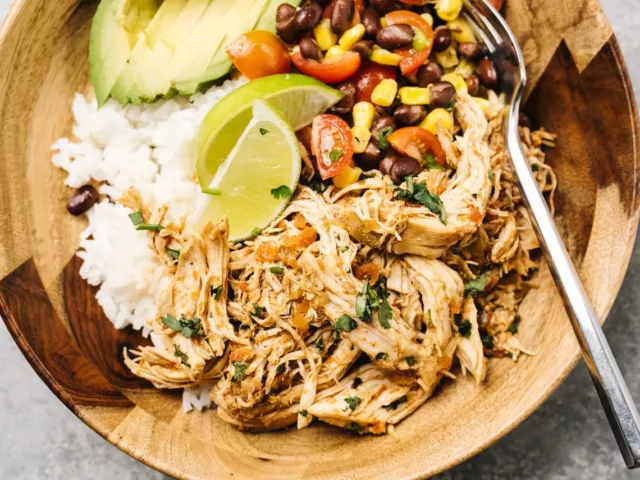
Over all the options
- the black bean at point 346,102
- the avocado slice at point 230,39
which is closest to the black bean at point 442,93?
the black bean at point 346,102

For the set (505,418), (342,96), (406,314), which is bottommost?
(505,418)

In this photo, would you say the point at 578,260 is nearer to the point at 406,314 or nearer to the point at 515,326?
the point at 515,326

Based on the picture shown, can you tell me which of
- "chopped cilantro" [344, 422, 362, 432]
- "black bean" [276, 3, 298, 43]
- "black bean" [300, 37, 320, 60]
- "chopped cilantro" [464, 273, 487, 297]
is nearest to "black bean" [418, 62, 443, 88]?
"black bean" [300, 37, 320, 60]

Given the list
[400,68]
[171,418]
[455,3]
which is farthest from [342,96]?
[171,418]

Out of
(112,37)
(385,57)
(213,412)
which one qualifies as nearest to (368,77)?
(385,57)

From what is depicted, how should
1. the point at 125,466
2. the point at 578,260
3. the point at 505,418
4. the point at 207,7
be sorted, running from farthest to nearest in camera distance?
the point at 125,466
the point at 207,7
the point at 578,260
the point at 505,418

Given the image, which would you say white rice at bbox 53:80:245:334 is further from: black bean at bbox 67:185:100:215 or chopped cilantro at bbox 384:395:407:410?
chopped cilantro at bbox 384:395:407:410

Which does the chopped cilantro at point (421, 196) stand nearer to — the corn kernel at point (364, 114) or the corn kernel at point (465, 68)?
the corn kernel at point (364, 114)
